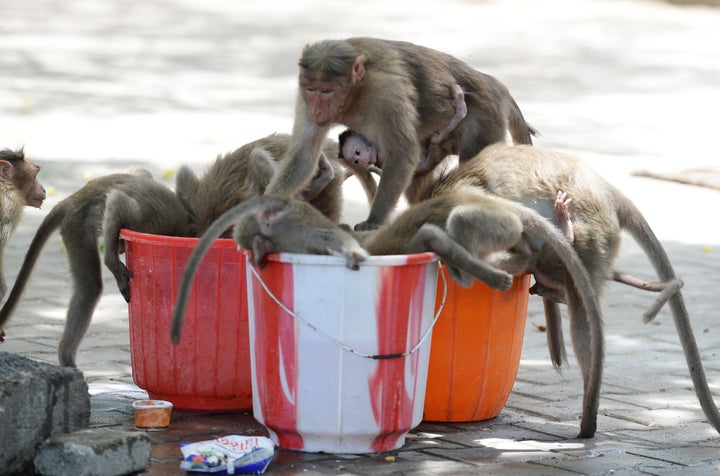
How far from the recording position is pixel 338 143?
6.02 metres

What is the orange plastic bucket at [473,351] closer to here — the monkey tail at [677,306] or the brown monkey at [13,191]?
the monkey tail at [677,306]

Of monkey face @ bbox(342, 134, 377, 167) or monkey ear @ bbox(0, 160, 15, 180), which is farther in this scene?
monkey ear @ bbox(0, 160, 15, 180)

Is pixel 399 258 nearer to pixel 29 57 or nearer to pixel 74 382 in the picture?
pixel 74 382

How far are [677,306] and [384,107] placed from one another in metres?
1.52

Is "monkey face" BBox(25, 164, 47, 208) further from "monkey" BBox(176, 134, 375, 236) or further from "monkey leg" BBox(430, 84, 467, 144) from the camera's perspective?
"monkey leg" BBox(430, 84, 467, 144)

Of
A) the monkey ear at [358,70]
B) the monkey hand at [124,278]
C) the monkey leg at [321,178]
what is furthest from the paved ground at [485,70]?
the monkey ear at [358,70]

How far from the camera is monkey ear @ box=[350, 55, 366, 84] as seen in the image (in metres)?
5.33

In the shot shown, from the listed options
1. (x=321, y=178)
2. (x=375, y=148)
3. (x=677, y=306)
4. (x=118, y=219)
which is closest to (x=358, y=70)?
(x=375, y=148)

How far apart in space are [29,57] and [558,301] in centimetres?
1171

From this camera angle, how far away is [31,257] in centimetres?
586

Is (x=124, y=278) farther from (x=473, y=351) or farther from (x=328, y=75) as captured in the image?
(x=473, y=351)

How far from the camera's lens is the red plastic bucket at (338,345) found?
4605 mm

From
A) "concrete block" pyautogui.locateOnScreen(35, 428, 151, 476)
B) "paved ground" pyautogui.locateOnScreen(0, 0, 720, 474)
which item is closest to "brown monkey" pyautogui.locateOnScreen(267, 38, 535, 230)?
"paved ground" pyautogui.locateOnScreen(0, 0, 720, 474)

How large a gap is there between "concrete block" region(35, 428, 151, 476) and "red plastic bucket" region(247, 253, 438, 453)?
0.62 metres
